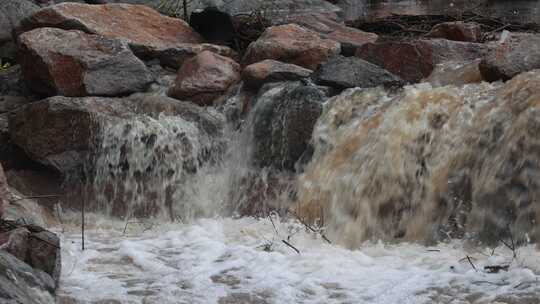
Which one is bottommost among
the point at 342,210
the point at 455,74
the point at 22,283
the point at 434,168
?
the point at 342,210

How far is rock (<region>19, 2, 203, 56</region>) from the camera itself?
861 centimetres

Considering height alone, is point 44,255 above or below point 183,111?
above

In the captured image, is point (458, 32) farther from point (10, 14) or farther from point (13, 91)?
point (10, 14)

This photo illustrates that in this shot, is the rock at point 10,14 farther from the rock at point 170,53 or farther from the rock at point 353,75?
the rock at point 353,75

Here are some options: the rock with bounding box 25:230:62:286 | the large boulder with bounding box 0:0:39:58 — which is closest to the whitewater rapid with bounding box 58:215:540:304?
the rock with bounding box 25:230:62:286

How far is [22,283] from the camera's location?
374 centimetres

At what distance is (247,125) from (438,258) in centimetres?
282

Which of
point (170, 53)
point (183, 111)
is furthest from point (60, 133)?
point (170, 53)

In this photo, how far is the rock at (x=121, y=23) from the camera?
28.2 feet

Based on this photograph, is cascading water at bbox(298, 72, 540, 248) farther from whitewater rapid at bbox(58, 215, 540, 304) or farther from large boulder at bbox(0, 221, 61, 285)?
large boulder at bbox(0, 221, 61, 285)

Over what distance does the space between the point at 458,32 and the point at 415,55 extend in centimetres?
135

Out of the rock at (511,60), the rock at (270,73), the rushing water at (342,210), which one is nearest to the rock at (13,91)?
the rushing water at (342,210)

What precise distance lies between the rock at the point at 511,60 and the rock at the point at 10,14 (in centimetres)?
564

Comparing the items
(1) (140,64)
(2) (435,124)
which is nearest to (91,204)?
(1) (140,64)
